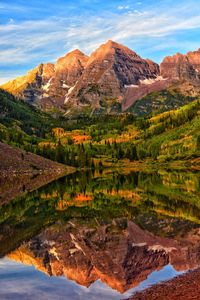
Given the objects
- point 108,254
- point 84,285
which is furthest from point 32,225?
point 84,285

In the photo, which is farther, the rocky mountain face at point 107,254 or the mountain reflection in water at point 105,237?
the mountain reflection in water at point 105,237

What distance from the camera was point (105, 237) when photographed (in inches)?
2405

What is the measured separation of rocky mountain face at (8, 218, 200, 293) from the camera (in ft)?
137

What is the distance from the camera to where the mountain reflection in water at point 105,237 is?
4372cm

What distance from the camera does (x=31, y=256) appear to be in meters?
50.8

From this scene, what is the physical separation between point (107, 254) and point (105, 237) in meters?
11.3

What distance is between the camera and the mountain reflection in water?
4372cm

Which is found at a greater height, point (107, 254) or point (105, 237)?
point (107, 254)

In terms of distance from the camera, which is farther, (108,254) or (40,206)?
(40,206)

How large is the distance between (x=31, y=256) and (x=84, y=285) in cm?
1360

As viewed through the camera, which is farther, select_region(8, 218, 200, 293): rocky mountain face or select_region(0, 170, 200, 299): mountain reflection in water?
select_region(0, 170, 200, 299): mountain reflection in water

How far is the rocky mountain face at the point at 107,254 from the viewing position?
41.8 m

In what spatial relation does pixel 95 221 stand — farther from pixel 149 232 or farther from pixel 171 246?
pixel 171 246

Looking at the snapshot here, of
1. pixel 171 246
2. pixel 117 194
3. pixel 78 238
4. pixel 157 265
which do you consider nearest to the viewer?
pixel 157 265
